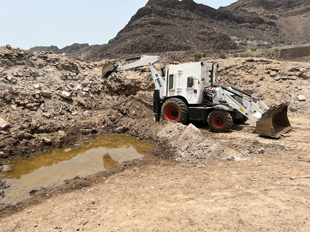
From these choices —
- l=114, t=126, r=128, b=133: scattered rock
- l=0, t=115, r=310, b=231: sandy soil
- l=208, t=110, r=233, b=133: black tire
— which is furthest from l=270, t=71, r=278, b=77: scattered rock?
l=114, t=126, r=128, b=133: scattered rock

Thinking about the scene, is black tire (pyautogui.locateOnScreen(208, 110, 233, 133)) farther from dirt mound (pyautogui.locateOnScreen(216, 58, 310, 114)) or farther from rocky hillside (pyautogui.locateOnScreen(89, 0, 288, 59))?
rocky hillside (pyautogui.locateOnScreen(89, 0, 288, 59))

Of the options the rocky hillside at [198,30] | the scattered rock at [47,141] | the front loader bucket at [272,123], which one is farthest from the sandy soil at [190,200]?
the rocky hillside at [198,30]

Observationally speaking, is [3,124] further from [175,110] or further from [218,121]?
[218,121]

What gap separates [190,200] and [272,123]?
16.3 ft

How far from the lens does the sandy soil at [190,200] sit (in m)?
3.26

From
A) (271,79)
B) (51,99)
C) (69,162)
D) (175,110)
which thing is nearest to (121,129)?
(175,110)

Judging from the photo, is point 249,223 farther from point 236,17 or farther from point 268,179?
point 236,17

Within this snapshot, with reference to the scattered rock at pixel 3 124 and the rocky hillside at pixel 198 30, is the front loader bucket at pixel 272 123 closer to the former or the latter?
the scattered rock at pixel 3 124

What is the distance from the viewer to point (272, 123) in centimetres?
765

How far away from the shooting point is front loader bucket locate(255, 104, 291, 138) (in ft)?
24.0

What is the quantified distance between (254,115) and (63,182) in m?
6.24

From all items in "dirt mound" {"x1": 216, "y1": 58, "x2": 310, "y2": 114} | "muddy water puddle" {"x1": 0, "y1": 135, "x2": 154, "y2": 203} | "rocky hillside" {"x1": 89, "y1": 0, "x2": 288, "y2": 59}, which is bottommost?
"muddy water puddle" {"x1": 0, "y1": 135, "x2": 154, "y2": 203}

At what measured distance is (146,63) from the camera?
1006 cm

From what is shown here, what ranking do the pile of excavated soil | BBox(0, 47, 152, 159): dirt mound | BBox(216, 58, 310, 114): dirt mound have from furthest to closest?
1. BBox(216, 58, 310, 114): dirt mound
2. BBox(0, 47, 152, 159): dirt mound
3. the pile of excavated soil
